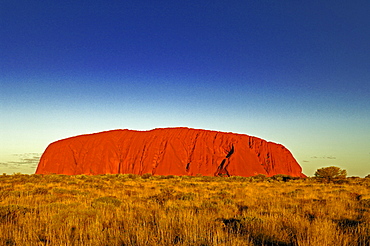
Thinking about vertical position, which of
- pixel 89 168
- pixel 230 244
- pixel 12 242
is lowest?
pixel 89 168

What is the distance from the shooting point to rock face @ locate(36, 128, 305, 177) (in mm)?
50281

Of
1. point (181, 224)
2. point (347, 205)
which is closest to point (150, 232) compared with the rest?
point (181, 224)

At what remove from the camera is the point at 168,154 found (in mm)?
52594

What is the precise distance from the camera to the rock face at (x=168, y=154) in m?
50.3

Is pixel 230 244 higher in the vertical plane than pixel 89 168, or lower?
higher

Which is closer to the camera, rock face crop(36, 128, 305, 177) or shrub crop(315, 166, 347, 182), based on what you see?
shrub crop(315, 166, 347, 182)

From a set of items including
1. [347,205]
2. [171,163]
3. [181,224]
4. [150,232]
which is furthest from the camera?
[171,163]

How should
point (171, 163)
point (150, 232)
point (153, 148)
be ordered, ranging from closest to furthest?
1. point (150, 232)
2. point (171, 163)
3. point (153, 148)

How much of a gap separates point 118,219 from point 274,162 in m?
54.5

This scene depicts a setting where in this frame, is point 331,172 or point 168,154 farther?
point 168,154

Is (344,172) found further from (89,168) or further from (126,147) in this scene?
(89,168)

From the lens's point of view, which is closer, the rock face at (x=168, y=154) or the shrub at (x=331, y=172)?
the shrub at (x=331, y=172)

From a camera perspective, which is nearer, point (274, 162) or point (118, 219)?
point (118, 219)

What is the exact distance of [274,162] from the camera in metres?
55.9
